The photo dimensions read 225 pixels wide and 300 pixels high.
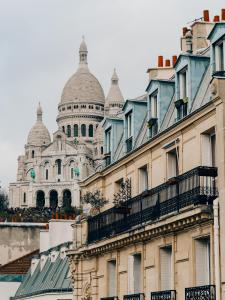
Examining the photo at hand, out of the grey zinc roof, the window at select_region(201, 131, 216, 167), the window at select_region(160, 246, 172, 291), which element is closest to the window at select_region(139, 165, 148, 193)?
the window at select_region(160, 246, 172, 291)

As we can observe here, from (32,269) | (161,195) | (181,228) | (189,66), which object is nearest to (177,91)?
(189,66)

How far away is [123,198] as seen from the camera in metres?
32.1

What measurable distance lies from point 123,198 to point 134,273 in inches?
105

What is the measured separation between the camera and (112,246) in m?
32.0

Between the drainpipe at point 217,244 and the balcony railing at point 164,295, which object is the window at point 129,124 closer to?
the balcony railing at point 164,295

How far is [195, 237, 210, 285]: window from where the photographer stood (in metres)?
25.5

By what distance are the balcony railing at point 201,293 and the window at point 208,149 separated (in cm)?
351

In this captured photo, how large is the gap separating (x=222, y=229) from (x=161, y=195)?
14.8 ft

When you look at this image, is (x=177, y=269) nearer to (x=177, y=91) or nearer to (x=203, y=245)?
(x=203, y=245)

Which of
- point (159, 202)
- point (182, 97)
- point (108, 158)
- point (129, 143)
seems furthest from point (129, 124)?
point (159, 202)

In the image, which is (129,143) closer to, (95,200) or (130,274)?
(95,200)

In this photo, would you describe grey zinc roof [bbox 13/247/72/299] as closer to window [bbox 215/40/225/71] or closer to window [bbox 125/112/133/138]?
window [bbox 125/112/133/138]

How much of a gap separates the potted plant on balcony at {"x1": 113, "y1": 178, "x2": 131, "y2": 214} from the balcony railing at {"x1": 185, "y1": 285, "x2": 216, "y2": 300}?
231 inches

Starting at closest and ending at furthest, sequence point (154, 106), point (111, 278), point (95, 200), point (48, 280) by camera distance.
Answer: point (154, 106), point (111, 278), point (95, 200), point (48, 280)
